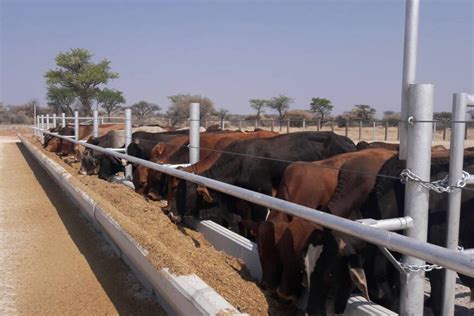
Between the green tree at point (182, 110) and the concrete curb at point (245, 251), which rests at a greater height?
the green tree at point (182, 110)

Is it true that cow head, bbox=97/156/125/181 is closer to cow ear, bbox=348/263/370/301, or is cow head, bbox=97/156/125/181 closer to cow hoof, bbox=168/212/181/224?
cow hoof, bbox=168/212/181/224

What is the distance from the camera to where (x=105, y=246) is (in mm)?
5996

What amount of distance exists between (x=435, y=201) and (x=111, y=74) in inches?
1786

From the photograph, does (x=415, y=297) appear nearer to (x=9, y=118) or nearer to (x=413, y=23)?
(x=413, y=23)

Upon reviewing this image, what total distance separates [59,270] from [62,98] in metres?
44.5

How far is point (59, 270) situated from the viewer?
511cm

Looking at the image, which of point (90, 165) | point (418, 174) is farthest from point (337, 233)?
point (90, 165)

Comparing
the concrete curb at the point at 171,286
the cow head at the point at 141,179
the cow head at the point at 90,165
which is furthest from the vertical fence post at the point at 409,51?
the cow head at the point at 90,165

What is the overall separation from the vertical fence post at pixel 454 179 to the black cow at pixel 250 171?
137 inches

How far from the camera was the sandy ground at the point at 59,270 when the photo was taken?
418 cm

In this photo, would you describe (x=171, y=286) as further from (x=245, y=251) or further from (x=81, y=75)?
(x=81, y=75)

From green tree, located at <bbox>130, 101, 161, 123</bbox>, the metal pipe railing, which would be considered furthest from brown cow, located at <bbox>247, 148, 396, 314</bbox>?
green tree, located at <bbox>130, 101, 161, 123</bbox>

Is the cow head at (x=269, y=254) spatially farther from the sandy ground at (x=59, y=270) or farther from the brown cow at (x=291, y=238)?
the sandy ground at (x=59, y=270)

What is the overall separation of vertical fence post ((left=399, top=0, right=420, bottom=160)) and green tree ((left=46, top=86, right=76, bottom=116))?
141 feet
